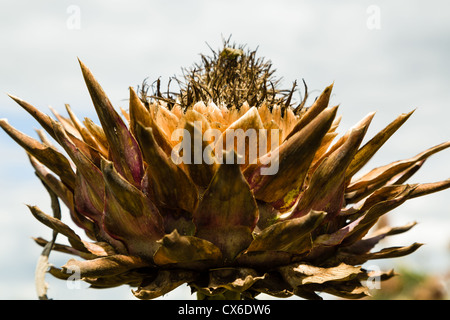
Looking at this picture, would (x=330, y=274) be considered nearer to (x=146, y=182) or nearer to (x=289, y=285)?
(x=289, y=285)

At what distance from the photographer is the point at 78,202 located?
2213mm

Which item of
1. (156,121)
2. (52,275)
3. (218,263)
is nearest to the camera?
(218,263)

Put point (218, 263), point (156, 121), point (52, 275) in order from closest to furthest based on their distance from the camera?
point (218, 263), point (156, 121), point (52, 275)

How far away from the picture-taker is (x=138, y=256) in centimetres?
202

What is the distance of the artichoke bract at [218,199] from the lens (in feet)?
6.16

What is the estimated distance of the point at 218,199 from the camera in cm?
185

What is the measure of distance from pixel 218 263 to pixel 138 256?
315 mm

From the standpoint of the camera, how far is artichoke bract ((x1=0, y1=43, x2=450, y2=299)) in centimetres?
188

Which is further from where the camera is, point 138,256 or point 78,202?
point 78,202
